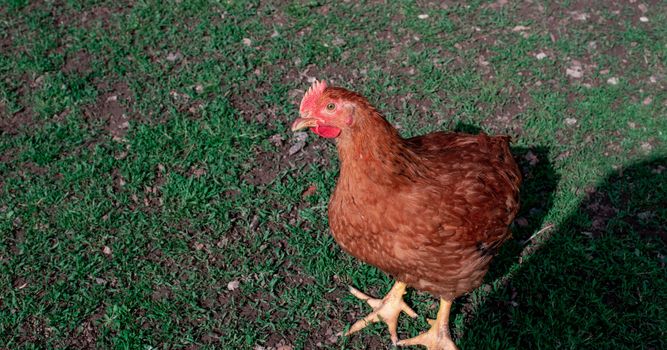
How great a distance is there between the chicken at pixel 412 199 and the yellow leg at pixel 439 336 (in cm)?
2

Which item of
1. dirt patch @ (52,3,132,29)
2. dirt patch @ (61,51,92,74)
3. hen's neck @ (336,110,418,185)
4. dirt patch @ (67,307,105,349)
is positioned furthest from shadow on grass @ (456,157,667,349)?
dirt patch @ (52,3,132,29)

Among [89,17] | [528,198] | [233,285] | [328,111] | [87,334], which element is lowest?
[528,198]

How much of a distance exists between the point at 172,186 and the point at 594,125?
3905 millimetres

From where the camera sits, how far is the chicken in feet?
9.36

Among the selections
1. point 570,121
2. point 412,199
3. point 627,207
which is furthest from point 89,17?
point 627,207

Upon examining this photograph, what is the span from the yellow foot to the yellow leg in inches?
5.7

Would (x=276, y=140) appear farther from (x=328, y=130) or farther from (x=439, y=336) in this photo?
(x=439, y=336)

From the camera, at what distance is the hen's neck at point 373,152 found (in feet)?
9.21

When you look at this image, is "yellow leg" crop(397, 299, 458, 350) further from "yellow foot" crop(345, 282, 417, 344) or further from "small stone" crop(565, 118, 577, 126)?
"small stone" crop(565, 118, 577, 126)

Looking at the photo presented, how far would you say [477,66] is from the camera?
583 centimetres

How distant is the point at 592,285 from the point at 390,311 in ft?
4.96

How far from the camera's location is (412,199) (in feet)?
9.68

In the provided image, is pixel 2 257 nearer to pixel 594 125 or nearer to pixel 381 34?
pixel 381 34

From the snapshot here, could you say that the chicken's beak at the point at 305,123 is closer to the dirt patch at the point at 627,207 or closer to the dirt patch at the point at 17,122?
the dirt patch at the point at 627,207
